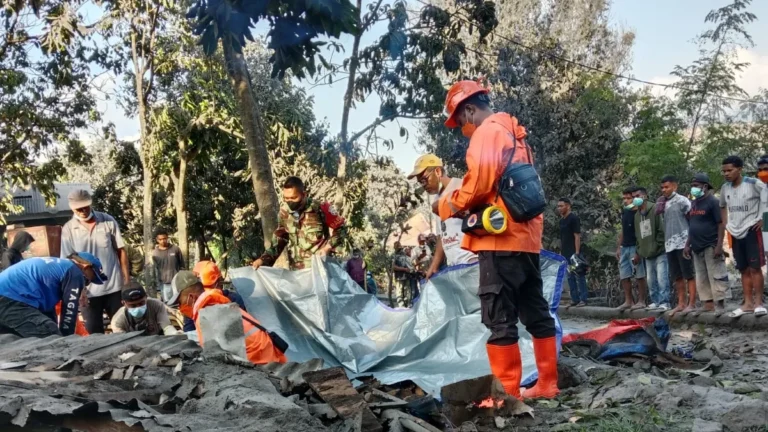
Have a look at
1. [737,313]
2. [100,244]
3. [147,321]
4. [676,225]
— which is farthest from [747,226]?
[100,244]

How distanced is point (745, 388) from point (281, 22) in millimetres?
3427

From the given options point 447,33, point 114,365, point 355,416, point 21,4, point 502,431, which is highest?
point 21,4

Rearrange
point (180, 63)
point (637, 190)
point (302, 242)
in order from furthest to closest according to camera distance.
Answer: point (180, 63) → point (637, 190) → point (302, 242)

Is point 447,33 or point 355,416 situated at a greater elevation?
point 447,33

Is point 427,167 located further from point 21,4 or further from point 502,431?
point 21,4

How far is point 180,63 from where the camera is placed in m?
14.9

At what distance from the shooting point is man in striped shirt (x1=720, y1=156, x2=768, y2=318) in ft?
24.7

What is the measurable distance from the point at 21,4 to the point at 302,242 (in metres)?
8.75

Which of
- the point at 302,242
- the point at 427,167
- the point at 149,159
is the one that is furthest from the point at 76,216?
the point at 149,159

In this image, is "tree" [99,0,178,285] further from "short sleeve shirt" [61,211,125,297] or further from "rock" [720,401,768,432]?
"rock" [720,401,768,432]

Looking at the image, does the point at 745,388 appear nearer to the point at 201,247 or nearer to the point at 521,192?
the point at 521,192

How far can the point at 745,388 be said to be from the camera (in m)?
4.07

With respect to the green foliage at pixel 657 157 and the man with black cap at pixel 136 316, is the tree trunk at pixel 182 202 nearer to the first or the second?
the green foliage at pixel 657 157

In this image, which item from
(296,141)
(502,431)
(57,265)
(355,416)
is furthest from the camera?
(296,141)
